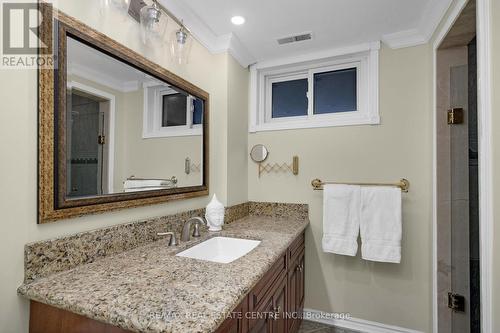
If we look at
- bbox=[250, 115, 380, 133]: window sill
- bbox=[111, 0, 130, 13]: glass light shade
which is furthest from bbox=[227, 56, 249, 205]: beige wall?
bbox=[111, 0, 130, 13]: glass light shade

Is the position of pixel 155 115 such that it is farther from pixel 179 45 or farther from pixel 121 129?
pixel 179 45

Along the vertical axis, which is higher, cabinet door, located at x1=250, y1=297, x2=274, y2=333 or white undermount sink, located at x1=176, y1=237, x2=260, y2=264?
white undermount sink, located at x1=176, y1=237, x2=260, y2=264

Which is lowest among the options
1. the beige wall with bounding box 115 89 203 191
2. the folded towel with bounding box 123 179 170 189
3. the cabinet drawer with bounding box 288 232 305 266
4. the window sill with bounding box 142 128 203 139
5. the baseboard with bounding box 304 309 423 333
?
the baseboard with bounding box 304 309 423 333

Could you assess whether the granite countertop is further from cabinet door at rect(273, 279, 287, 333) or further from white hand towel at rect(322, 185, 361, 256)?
white hand towel at rect(322, 185, 361, 256)

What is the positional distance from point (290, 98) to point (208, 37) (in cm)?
95

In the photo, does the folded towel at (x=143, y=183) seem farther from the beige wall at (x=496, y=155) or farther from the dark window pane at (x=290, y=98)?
the beige wall at (x=496, y=155)

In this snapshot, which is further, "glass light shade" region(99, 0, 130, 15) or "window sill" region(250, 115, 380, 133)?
"window sill" region(250, 115, 380, 133)

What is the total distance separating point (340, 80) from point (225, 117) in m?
1.13

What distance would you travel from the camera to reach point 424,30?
182 cm

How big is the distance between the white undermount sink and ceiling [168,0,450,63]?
147cm

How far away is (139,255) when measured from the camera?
1172mm

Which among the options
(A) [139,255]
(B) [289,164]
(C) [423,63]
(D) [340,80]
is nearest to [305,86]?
(D) [340,80]

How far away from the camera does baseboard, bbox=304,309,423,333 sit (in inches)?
76.4

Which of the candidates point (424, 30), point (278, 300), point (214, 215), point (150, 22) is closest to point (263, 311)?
point (278, 300)
